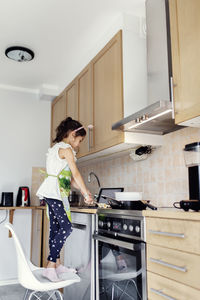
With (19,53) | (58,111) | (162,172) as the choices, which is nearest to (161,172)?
(162,172)

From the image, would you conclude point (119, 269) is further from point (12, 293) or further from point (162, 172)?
point (12, 293)

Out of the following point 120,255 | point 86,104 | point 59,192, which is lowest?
point 120,255

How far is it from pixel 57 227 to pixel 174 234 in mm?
1263

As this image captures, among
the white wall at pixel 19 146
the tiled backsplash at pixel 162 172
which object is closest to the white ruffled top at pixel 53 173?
the tiled backsplash at pixel 162 172

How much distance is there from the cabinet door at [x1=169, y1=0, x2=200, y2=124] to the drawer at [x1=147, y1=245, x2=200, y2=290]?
707 mm

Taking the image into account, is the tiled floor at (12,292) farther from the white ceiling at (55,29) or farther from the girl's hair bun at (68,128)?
the white ceiling at (55,29)

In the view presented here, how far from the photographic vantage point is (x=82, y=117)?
301cm

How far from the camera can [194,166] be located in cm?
169

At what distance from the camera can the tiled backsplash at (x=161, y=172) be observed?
6.89 ft

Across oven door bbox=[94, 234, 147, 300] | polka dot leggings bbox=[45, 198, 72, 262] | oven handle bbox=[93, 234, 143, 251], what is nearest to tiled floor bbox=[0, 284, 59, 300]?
polka dot leggings bbox=[45, 198, 72, 262]

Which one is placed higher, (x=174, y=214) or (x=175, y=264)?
(x=174, y=214)

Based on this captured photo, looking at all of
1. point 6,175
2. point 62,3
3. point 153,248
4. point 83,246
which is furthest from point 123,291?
point 6,175

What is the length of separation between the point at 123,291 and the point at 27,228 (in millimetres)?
2390

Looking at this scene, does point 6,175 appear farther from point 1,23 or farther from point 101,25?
point 101,25
